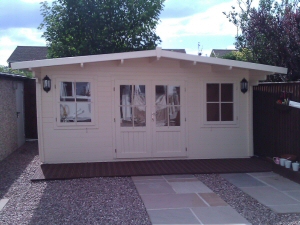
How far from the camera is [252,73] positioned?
31.0 feet

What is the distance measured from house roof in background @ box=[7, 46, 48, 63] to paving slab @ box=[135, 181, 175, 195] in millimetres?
24465

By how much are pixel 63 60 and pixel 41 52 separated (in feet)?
77.9

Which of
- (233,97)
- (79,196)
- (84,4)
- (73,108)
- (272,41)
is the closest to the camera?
(79,196)

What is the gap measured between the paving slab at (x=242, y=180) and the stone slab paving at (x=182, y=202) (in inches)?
25.6

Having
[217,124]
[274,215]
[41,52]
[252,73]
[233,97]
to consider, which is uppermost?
[41,52]

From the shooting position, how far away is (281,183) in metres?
7.30

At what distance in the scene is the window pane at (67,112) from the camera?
882 cm

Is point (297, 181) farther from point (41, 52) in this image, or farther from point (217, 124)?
point (41, 52)

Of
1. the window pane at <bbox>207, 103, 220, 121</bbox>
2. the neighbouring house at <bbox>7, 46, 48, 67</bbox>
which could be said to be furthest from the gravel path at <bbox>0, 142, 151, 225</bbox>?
the neighbouring house at <bbox>7, 46, 48, 67</bbox>

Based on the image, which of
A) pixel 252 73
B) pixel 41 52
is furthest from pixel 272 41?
pixel 41 52

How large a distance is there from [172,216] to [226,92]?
15.3 ft

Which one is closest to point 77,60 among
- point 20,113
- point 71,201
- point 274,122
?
point 71,201

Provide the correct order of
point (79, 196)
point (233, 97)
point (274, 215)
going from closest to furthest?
point (274, 215)
point (79, 196)
point (233, 97)

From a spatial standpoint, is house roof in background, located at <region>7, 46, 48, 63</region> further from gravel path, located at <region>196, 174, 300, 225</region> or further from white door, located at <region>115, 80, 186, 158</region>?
gravel path, located at <region>196, 174, 300, 225</region>
